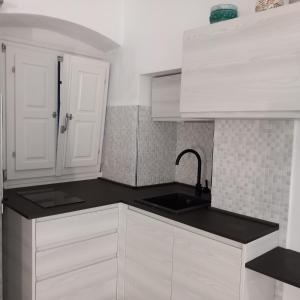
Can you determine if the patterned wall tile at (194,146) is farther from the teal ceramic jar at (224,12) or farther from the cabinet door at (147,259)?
the teal ceramic jar at (224,12)

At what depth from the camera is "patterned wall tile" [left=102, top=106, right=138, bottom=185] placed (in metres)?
2.64

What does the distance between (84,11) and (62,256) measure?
1.79 metres

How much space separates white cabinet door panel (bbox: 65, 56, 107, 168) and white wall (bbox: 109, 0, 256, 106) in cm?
14

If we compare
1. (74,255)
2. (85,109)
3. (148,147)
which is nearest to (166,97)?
(148,147)

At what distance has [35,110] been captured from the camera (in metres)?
2.52

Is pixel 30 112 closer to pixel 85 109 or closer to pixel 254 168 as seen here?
pixel 85 109

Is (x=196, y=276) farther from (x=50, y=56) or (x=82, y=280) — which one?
(x=50, y=56)

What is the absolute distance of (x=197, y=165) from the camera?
8.75 ft

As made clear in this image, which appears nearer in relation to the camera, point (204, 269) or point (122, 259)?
point (204, 269)

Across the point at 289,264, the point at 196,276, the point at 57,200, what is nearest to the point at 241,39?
the point at 289,264

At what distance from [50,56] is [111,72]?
0.54 metres

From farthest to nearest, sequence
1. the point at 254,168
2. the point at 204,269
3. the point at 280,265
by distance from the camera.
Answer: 1. the point at 254,168
2. the point at 204,269
3. the point at 280,265

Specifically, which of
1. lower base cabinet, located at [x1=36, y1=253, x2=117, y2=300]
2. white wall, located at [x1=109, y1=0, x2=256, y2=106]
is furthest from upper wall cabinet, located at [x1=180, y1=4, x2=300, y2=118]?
lower base cabinet, located at [x1=36, y1=253, x2=117, y2=300]

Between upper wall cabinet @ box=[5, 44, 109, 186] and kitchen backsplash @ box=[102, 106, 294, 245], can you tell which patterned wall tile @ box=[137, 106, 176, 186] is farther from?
upper wall cabinet @ box=[5, 44, 109, 186]
